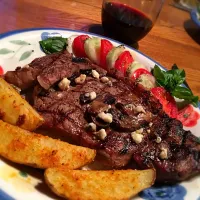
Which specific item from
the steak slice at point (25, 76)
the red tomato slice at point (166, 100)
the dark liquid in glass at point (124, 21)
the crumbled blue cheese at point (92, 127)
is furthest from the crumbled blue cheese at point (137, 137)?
the dark liquid in glass at point (124, 21)

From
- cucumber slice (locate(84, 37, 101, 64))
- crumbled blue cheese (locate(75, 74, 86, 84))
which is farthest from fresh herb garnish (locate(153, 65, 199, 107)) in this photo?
crumbled blue cheese (locate(75, 74, 86, 84))

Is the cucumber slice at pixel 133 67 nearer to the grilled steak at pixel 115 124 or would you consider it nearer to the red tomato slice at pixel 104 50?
the red tomato slice at pixel 104 50

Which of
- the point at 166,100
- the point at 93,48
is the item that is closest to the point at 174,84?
the point at 166,100

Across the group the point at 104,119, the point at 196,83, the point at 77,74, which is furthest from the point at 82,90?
the point at 196,83

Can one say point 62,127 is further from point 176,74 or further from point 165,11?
point 165,11

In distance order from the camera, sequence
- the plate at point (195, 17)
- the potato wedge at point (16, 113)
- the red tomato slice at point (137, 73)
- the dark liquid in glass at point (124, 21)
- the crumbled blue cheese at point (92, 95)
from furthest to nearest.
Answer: the plate at point (195, 17), the dark liquid in glass at point (124, 21), the red tomato slice at point (137, 73), the crumbled blue cheese at point (92, 95), the potato wedge at point (16, 113)

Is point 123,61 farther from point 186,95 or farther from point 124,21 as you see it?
point 124,21
